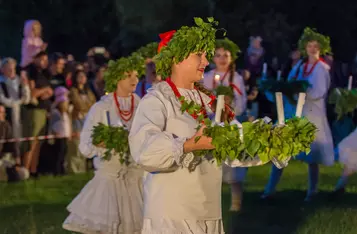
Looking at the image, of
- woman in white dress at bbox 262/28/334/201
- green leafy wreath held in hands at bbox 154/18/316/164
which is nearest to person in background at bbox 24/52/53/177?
woman in white dress at bbox 262/28/334/201

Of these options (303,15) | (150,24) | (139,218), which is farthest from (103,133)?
(303,15)

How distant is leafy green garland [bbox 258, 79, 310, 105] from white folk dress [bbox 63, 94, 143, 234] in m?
3.80

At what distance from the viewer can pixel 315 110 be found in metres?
13.4

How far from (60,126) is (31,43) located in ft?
5.28

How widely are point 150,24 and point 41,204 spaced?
25.9ft

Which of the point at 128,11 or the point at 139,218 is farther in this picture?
the point at 128,11

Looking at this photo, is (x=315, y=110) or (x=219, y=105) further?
(x=315, y=110)

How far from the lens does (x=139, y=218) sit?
31.2 ft

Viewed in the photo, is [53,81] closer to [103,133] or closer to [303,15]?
[103,133]

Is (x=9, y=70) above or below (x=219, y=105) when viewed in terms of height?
above

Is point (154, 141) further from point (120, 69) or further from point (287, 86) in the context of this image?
point (287, 86)

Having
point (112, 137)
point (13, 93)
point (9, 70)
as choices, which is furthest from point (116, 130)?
point (13, 93)

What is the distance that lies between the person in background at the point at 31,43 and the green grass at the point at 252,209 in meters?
2.01

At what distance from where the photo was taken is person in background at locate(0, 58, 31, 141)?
14.7 m
